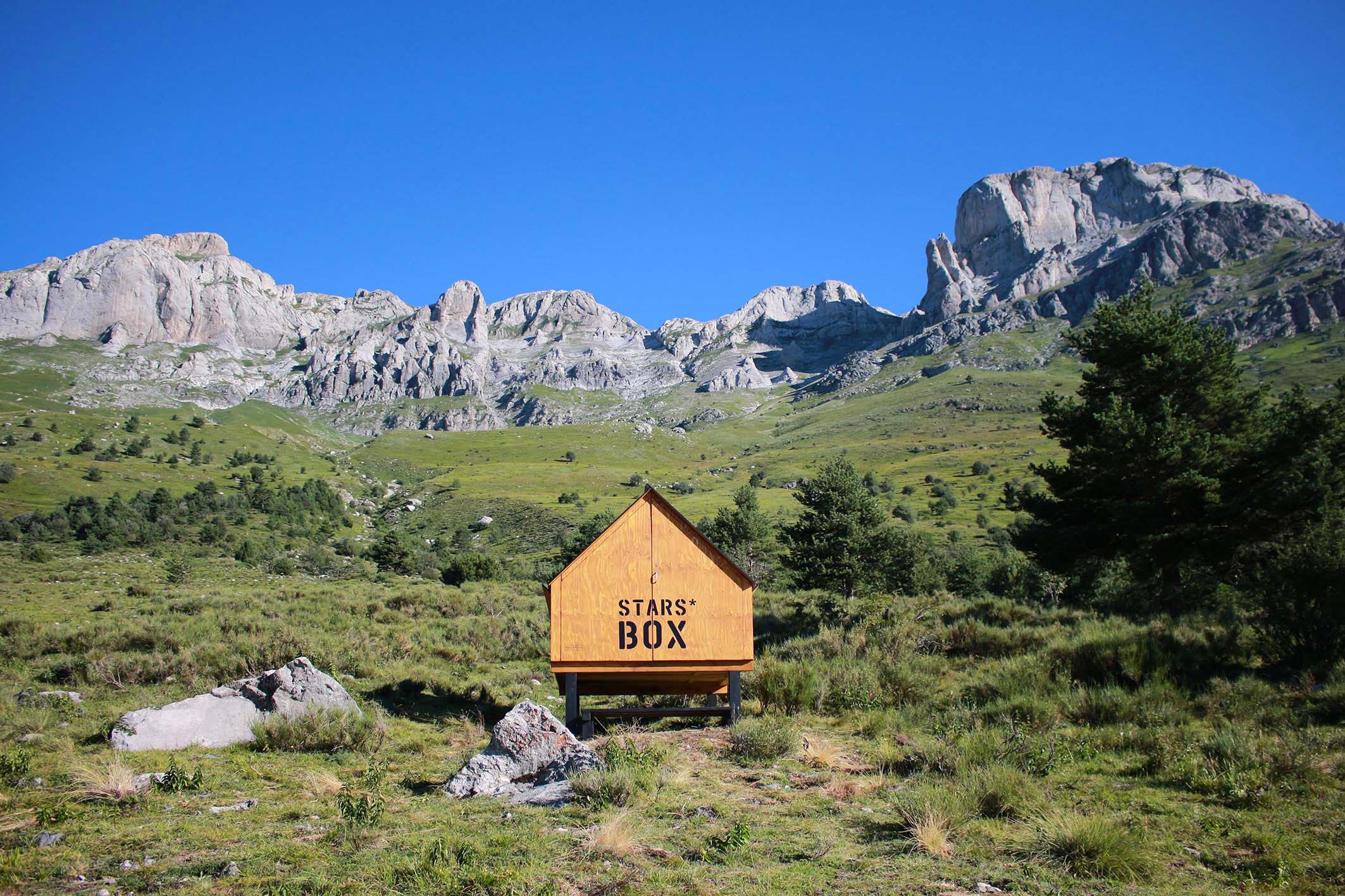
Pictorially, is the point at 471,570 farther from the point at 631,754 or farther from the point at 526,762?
the point at 631,754

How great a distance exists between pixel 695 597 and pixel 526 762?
3.91 meters

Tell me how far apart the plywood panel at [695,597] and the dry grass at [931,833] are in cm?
522

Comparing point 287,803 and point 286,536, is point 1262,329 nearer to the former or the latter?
point 286,536

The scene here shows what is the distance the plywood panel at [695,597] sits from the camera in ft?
38.9

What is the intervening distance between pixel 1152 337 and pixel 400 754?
64.3 ft

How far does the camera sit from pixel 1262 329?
174250 mm

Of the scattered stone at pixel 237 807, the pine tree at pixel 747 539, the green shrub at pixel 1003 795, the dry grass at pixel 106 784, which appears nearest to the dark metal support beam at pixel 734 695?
the green shrub at pixel 1003 795

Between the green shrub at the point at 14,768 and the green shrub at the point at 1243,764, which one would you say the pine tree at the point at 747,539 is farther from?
the green shrub at the point at 14,768

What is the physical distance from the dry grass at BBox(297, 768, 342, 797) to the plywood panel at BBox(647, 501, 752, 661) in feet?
15.7

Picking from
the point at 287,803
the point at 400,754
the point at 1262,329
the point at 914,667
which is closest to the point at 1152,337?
the point at 914,667

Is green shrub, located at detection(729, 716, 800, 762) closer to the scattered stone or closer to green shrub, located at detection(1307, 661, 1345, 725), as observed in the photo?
the scattered stone

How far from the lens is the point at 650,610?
468 inches

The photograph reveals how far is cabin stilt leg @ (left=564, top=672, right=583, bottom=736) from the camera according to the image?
1147 centimetres

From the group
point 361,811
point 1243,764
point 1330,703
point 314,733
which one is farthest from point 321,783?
point 1330,703
